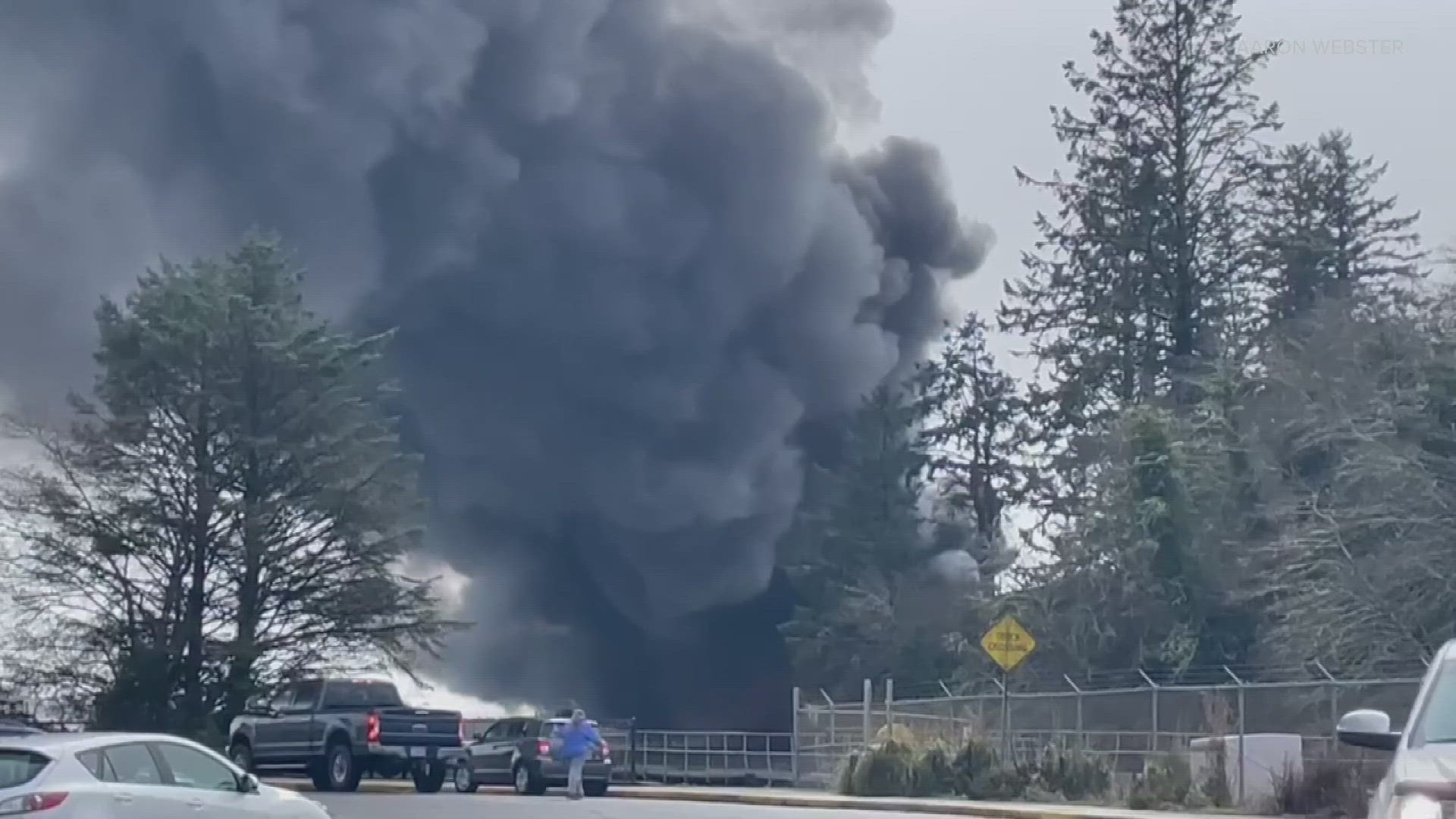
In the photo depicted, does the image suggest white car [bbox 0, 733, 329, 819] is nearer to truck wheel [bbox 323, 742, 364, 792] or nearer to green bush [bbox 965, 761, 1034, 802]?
green bush [bbox 965, 761, 1034, 802]

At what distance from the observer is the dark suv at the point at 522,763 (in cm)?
3347

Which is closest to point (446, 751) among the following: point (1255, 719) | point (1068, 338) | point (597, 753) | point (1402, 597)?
point (597, 753)

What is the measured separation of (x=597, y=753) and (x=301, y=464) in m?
18.0

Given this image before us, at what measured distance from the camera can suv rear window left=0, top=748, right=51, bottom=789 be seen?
1298 cm

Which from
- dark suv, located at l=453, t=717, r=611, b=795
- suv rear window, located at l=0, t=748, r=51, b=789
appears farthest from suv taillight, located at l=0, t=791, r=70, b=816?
dark suv, located at l=453, t=717, r=611, b=795

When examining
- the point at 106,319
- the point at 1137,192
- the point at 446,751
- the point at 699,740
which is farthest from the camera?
the point at 1137,192

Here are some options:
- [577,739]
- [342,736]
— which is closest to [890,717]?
[577,739]

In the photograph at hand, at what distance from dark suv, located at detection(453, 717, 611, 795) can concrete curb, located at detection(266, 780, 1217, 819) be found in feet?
1.27

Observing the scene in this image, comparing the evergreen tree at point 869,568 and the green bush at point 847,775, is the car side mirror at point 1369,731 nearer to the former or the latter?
the green bush at point 847,775

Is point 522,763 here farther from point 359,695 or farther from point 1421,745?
point 1421,745

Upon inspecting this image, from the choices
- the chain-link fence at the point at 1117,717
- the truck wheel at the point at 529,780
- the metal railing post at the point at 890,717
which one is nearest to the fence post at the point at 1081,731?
the chain-link fence at the point at 1117,717

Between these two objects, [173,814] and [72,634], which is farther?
[72,634]

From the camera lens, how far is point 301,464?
48688 millimetres

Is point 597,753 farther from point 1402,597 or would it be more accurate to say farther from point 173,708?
point 173,708
